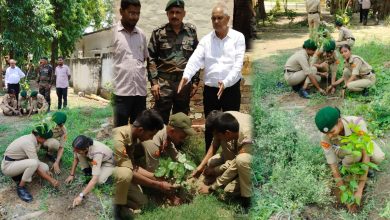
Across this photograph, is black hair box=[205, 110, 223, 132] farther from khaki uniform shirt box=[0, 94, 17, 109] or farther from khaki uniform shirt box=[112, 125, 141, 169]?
khaki uniform shirt box=[0, 94, 17, 109]

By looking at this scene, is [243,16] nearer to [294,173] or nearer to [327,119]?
[327,119]

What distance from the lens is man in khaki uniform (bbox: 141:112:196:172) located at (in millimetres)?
2305

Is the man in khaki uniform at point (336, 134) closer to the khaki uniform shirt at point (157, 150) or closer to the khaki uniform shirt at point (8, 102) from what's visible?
the khaki uniform shirt at point (157, 150)

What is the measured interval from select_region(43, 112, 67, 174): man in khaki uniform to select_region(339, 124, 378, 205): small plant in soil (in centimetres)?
301

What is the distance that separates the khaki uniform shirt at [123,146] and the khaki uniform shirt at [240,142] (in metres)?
0.40

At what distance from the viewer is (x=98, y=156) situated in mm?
3877

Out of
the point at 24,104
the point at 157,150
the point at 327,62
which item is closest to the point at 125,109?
the point at 157,150

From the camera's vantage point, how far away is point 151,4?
289 centimetres

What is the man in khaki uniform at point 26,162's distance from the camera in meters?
4.73

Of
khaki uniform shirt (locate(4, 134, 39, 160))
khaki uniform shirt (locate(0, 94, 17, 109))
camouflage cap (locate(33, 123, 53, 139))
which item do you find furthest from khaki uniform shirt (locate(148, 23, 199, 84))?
khaki uniform shirt (locate(0, 94, 17, 109))

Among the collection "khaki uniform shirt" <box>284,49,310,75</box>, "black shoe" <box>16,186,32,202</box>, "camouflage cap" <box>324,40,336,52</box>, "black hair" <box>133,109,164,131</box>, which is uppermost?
"camouflage cap" <box>324,40,336,52</box>

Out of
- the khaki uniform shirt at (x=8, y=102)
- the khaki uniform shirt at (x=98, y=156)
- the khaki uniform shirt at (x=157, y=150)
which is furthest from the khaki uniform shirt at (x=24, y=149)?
the khaki uniform shirt at (x=8, y=102)

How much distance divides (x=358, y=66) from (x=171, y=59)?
3384 mm

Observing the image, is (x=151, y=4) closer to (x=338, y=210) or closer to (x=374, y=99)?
(x=338, y=210)
